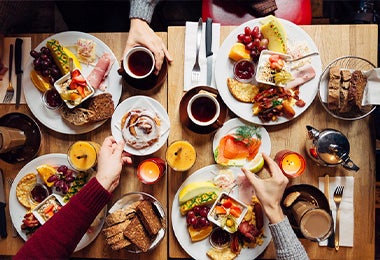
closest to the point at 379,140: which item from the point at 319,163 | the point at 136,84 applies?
the point at 319,163

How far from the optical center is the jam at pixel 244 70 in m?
1.64

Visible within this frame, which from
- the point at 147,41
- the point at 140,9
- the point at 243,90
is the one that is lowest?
the point at 243,90

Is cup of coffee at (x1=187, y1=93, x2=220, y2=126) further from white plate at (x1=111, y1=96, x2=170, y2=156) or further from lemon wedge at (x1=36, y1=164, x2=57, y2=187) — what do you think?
lemon wedge at (x1=36, y1=164, x2=57, y2=187)

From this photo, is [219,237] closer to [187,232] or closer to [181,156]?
[187,232]

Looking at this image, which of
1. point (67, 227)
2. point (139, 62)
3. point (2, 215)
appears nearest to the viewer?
point (67, 227)

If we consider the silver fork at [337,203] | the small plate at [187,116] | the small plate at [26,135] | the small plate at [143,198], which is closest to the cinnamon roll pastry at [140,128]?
the small plate at [187,116]

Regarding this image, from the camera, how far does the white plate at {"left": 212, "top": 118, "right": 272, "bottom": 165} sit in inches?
64.4

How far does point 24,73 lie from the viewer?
170 cm

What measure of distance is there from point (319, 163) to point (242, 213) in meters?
0.42

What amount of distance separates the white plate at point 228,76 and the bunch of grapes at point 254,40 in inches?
1.3

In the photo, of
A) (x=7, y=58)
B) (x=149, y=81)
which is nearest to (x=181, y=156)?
(x=149, y=81)

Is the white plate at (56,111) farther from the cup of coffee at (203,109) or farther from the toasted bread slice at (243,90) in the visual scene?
the toasted bread slice at (243,90)

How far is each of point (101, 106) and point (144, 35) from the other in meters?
0.37

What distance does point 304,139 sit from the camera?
5.46ft
